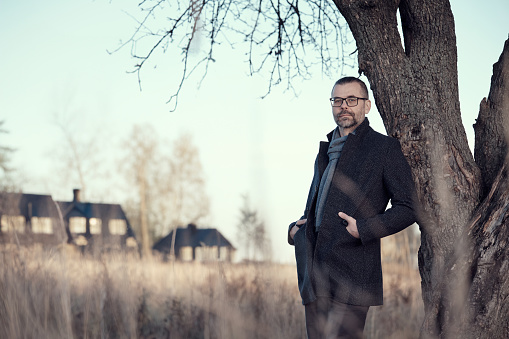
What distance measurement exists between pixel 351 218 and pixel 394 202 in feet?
0.71

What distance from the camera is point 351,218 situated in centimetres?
244

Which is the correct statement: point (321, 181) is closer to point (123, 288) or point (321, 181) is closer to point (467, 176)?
point (467, 176)

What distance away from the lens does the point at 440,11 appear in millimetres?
2982

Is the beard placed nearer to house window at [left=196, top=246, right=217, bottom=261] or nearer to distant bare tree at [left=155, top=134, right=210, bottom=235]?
house window at [left=196, top=246, right=217, bottom=261]

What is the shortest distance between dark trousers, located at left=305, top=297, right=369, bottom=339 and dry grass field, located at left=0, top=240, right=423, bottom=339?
1280 millimetres

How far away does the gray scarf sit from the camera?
258 cm

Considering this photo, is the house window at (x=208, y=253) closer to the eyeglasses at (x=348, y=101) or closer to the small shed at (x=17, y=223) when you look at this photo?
the small shed at (x=17, y=223)

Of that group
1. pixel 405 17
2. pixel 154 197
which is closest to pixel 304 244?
pixel 405 17

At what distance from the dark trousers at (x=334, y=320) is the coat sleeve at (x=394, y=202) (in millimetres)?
328

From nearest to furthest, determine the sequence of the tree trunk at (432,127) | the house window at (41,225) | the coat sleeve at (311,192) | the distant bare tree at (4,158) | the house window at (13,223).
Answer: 1. the tree trunk at (432,127)
2. the coat sleeve at (311,192)
3. the house window at (13,223)
4. the house window at (41,225)
5. the distant bare tree at (4,158)

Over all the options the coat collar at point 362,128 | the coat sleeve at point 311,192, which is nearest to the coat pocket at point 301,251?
the coat sleeve at point 311,192

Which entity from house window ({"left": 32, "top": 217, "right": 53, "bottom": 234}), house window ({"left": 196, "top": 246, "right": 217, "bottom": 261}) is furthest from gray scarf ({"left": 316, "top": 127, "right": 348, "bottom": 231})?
house window ({"left": 32, "top": 217, "right": 53, "bottom": 234})

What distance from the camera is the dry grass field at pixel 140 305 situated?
141 inches

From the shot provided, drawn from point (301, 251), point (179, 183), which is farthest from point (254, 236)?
point (179, 183)
